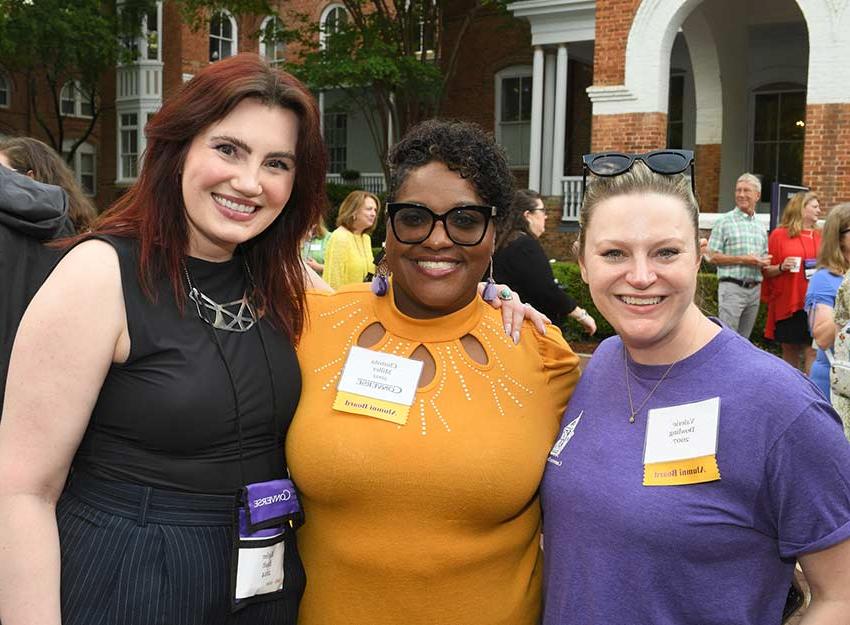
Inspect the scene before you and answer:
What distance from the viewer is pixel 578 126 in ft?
68.9

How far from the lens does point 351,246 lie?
330 inches

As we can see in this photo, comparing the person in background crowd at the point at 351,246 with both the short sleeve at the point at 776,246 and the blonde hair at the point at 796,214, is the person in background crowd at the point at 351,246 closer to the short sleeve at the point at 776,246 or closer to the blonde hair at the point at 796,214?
the short sleeve at the point at 776,246

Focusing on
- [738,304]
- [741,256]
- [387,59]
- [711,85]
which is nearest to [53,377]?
[741,256]

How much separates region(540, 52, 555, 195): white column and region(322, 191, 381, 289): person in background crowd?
11.0 meters

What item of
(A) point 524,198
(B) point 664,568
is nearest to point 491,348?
(B) point 664,568

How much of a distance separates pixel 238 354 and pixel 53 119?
30.1m

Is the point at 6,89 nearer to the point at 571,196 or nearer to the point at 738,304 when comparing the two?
the point at 571,196

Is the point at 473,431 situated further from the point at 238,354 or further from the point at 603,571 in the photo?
the point at 238,354

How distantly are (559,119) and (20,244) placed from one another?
16.7 m

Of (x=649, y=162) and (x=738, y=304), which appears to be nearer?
(x=649, y=162)

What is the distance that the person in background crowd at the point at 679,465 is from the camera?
5.90ft

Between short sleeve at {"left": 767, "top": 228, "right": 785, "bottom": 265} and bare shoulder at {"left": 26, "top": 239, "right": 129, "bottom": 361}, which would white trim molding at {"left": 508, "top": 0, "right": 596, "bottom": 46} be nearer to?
short sleeve at {"left": 767, "top": 228, "right": 785, "bottom": 265}

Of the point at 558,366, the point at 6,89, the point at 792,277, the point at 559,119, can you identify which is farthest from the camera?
the point at 6,89

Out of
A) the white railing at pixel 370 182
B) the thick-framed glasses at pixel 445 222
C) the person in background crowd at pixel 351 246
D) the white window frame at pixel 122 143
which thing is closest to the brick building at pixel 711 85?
the white railing at pixel 370 182
